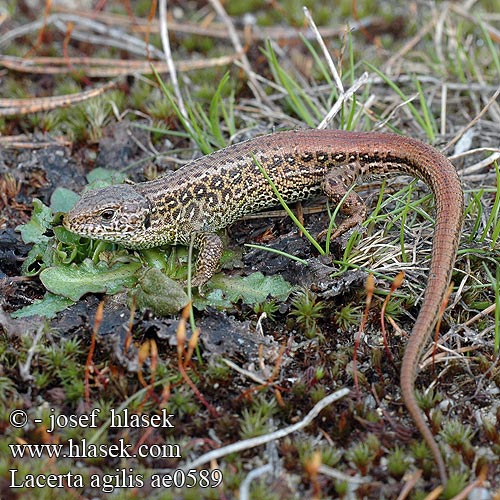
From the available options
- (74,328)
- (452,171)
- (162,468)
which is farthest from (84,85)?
(162,468)

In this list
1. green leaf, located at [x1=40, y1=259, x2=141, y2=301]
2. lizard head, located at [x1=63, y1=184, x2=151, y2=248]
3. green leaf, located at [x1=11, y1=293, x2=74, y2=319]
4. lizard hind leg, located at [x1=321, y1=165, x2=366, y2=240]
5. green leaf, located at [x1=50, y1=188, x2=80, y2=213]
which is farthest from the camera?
green leaf, located at [x1=50, y1=188, x2=80, y2=213]

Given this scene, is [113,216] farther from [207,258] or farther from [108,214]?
[207,258]

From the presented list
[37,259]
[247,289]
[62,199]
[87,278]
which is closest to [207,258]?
[247,289]

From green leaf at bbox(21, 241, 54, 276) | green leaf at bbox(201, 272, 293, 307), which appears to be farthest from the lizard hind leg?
green leaf at bbox(21, 241, 54, 276)

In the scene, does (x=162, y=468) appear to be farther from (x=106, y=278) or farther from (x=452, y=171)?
(x=452, y=171)

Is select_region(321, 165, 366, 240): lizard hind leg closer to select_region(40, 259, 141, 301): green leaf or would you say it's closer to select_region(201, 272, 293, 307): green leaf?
select_region(201, 272, 293, 307): green leaf

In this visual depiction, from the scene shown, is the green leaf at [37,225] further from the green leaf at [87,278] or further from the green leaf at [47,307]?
the green leaf at [47,307]
